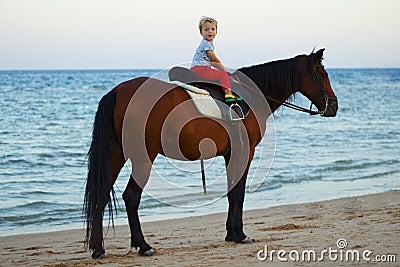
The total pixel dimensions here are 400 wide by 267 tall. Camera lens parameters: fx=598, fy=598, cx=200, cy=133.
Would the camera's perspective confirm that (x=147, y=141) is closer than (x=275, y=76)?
Yes

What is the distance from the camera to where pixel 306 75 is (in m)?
6.44

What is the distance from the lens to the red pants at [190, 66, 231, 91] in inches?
240

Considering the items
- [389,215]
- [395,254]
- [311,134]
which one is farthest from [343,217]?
[311,134]

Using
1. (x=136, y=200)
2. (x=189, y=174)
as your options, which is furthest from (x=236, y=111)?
(x=189, y=174)

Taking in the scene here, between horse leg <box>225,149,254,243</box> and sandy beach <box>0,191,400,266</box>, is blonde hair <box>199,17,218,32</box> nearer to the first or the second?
horse leg <box>225,149,254,243</box>

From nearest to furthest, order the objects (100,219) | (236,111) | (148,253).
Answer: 1. (100,219)
2. (148,253)
3. (236,111)

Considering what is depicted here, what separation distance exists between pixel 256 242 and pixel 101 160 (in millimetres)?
1944

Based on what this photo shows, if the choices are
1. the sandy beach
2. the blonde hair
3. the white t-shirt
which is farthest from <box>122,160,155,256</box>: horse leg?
the blonde hair

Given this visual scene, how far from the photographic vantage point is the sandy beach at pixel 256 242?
536 cm

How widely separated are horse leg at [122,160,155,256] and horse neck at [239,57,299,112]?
63.8 inches

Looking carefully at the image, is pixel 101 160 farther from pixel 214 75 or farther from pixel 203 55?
pixel 203 55

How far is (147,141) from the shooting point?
18.4 ft

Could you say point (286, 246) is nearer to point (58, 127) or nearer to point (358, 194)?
point (358, 194)

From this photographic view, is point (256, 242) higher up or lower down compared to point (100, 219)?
lower down
